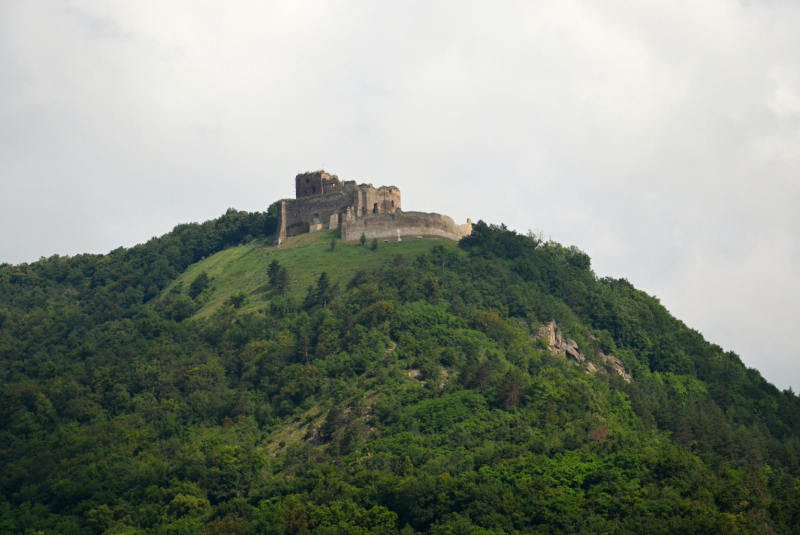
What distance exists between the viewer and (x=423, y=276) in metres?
85.5

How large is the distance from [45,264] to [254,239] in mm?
26866

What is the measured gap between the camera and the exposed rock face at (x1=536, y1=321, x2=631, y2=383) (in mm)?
82000

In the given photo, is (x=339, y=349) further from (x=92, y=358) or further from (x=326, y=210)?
(x=326, y=210)

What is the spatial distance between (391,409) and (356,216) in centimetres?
3229

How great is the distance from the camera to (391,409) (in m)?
68.7

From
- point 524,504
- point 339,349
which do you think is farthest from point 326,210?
point 524,504

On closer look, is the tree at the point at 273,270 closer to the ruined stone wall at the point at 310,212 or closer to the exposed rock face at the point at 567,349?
the ruined stone wall at the point at 310,212

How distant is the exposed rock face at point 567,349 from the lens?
82.0 m

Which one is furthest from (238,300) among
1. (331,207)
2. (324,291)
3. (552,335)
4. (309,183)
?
(552,335)

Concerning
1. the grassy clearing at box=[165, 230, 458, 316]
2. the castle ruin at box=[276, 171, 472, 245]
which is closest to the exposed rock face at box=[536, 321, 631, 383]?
the grassy clearing at box=[165, 230, 458, 316]

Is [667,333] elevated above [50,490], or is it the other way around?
[667,333]

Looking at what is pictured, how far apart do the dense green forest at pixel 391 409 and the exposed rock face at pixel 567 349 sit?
Result: 846 mm

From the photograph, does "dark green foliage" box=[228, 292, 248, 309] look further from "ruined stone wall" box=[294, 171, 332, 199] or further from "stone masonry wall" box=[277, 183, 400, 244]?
"ruined stone wall" box=[294, 171, 332, 199]

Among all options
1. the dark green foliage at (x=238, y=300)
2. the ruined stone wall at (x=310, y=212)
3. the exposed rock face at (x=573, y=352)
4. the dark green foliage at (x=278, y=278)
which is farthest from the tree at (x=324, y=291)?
the exposed rock face at (x=573, y=352)
